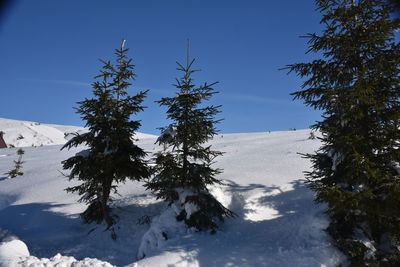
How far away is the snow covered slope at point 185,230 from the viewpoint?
6.73 meters

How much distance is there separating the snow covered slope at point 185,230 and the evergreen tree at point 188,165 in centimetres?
75

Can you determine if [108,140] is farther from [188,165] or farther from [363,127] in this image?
[363,127]

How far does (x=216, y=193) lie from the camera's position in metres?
10.1

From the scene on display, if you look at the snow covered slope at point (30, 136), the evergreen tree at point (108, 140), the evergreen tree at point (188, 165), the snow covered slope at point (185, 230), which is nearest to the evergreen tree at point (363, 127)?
the snow covered slope at point (185, 230)

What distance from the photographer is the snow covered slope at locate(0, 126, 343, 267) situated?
6.73 metres

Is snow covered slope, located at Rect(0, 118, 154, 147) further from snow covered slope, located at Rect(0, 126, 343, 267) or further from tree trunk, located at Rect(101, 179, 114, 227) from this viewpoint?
tree trunk, located at Rect(101, 179, 114, 227)

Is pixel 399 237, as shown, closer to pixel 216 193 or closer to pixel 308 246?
pixel 308 246

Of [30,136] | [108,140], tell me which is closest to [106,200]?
[108,140]

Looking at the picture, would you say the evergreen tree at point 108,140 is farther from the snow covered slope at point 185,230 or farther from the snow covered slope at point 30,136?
the snow covered slope at point 30,136

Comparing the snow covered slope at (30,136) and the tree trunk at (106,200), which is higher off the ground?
the snow covered slope at (30,136)

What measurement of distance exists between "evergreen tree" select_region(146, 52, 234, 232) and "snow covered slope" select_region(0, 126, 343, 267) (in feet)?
2.47

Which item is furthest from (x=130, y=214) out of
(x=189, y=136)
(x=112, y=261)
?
(x=189, y=136)

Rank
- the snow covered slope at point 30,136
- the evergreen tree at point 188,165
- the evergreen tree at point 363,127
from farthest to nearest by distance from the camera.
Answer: the snow covered slope at point 30,136 < the evergreen tree at point 188,165 < the evergreen tree at point 363,127

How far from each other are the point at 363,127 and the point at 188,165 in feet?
18.9
